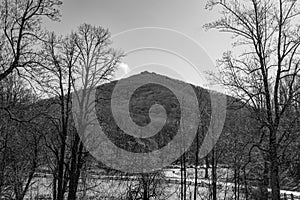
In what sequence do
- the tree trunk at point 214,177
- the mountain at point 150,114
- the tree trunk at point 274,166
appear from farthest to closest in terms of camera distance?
the tree trunk at point 214,177 < the mountain at point 150,114 < the tree trunk at point 274,166

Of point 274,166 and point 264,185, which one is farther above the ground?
point 274,166

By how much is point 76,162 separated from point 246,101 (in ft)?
34.5

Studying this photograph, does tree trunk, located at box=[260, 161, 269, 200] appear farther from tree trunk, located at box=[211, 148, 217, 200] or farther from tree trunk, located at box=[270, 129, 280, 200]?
tree trunk, located at box=[211, 148, 217, 200]

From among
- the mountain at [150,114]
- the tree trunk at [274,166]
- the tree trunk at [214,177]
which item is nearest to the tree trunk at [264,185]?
the mountain at [150,114]

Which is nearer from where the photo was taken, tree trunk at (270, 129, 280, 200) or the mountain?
tree trunk at (270, 129, 280, 200)

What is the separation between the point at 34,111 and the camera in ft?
40.0

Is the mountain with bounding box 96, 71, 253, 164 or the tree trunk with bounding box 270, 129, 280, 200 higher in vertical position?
→ the mountain with bounding box 96, 71, 253, 164

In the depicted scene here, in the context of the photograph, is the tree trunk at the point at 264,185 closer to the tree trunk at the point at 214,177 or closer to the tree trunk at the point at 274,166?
the tree trunk at the point at 274,166

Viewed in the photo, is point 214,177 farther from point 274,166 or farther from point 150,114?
point 150,114

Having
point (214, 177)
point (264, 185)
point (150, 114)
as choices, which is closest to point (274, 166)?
point (264, 185)

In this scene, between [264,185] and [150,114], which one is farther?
[150,114]

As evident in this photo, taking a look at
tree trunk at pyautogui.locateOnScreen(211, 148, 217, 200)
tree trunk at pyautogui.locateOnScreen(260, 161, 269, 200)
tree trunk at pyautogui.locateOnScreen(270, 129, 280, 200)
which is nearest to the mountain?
tree trunk at pyautogui.locateOnScreen(270, 129, 280, 200)

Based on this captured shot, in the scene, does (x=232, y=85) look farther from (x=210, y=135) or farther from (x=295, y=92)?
(x=210, y=135)

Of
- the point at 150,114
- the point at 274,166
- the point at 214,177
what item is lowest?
the point at 214,177
